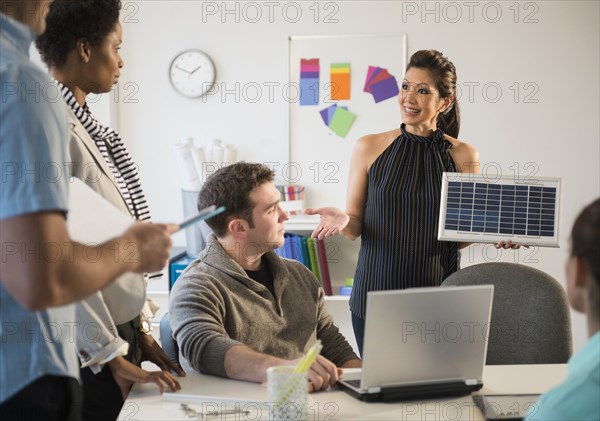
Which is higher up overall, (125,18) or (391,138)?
(125,18)

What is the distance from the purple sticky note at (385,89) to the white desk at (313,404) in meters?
2.83

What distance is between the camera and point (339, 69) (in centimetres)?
462

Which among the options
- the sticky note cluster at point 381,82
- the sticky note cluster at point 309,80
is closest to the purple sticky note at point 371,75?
the sticky note cluster at point 381,82

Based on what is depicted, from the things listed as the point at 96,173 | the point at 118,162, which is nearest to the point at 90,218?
the point at 96,173

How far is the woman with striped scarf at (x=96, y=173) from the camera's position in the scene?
1.82m

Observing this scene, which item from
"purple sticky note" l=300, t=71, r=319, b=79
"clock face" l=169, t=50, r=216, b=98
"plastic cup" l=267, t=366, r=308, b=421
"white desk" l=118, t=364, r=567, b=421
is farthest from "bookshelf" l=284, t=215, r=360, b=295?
"plastic cup" l=267, t=366, r=308, b=421

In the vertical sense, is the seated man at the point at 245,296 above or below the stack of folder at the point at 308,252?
above

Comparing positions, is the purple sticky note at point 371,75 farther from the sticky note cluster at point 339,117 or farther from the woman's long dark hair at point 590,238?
the woman's long dark hair at point 590,238

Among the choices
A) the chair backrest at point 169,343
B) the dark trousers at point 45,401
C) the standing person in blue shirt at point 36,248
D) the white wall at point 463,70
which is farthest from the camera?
the white wall at point 463,70

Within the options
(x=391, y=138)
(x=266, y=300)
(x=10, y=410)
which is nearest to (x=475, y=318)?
(x=266, y=300)

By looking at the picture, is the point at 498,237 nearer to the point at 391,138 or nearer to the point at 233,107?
the point at 391,138

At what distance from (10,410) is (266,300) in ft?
3.33

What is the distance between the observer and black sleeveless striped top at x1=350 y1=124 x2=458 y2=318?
2803 millimetres

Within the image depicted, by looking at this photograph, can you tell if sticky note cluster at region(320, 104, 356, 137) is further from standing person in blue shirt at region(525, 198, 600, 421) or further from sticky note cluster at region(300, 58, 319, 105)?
standing person in blue shirt at region(525, 198, 600, 421)
